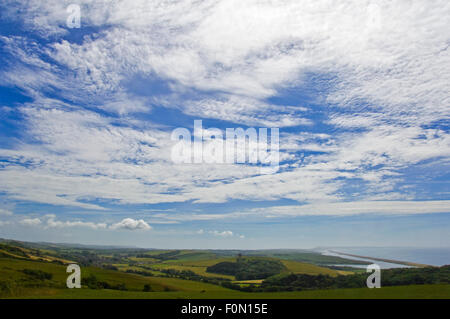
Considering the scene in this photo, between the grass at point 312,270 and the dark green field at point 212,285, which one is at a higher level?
the dark green field at point 212,285

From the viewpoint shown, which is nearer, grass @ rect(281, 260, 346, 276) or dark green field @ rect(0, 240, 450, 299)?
dark green field @ rect(0, 240, 450, 299)

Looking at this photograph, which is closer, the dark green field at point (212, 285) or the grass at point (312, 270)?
the dark green field at point (212, 285)

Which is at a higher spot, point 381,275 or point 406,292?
point 406,292

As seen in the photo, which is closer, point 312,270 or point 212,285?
point 212,285

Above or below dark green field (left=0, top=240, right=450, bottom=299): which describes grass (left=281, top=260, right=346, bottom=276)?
below

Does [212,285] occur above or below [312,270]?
above
